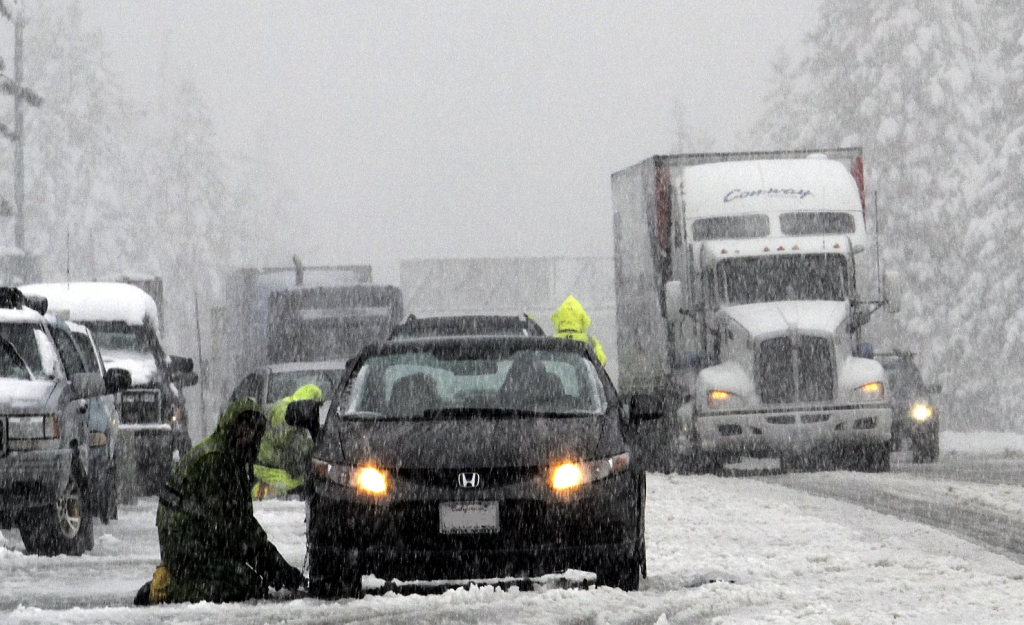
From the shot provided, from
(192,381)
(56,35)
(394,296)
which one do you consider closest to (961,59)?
(394,296)

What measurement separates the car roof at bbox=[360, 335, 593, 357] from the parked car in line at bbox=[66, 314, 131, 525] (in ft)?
14.2

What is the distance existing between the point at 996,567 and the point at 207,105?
7077 centimetres

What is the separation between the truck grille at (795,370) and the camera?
21125 millimetres

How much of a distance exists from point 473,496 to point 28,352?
5595mm

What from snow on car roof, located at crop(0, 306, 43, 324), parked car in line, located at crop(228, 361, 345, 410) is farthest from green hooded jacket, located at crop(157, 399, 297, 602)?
parked car in line, located at crop(228, 361, 345, 410)

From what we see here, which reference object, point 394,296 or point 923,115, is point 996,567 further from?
point 923,115

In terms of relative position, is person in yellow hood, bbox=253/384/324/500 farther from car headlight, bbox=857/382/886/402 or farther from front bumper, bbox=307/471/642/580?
car headlight, bbox=857/382/886/402

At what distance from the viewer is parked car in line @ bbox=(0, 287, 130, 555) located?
41.7 feet

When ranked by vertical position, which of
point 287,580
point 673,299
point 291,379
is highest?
point 673,299

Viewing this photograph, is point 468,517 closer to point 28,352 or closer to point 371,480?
point 371,480

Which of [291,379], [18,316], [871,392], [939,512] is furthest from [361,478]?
[871,392]

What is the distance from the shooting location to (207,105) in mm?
79312

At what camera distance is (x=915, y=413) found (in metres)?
24.6

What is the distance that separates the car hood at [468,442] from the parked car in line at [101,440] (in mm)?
4951
